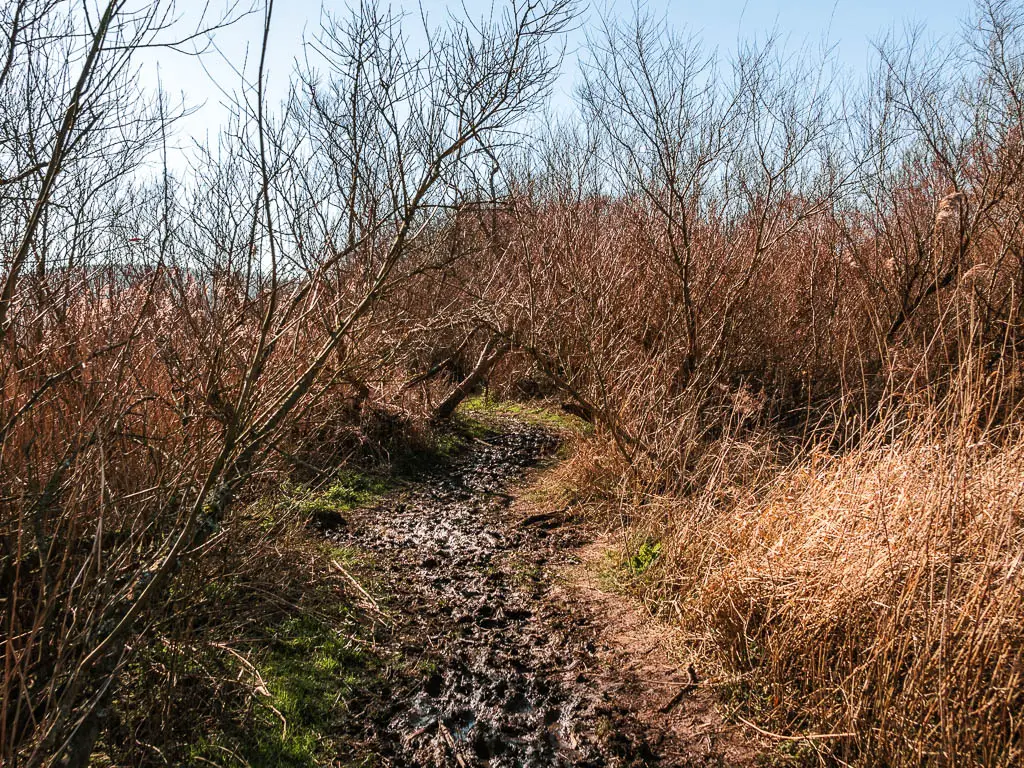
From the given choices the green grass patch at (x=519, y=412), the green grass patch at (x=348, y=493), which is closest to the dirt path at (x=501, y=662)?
the green grass patch at (x=348, y=493)

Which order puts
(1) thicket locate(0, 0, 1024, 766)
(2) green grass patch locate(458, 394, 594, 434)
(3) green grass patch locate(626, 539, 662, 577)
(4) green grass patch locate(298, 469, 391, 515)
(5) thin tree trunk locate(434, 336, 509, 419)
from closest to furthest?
(1) thicket locate(0, 0, 1024, 766)
(3) green grass patch locate(626, 539, 662, 577)
(4) green grass patch locate(298, 469, 391, 515)
(5) thin tree trunk locate(434, 336, 509, 419)
(2) green grass patch locate(458, 394, 594, 434)

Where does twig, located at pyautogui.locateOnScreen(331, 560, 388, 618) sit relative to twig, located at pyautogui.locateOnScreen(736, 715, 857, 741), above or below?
above

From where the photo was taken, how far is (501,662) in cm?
405

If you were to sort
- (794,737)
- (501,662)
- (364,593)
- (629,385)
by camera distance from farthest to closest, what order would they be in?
(629,385) → (364,593) → (501,662) → (794,737)

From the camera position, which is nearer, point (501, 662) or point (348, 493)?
point (501, 662)

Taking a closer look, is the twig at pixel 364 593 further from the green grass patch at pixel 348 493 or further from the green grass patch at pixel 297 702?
the green grass patch at pixel 348 493

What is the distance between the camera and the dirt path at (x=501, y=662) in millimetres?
3258

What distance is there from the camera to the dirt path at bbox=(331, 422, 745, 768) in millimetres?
3258

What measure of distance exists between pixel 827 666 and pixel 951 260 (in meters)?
6.27

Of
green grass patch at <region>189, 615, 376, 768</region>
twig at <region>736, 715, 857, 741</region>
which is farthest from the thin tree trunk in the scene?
twig at <region>736, 715, 857, 741</region>

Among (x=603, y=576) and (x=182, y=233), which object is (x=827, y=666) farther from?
(x=182, y=233)

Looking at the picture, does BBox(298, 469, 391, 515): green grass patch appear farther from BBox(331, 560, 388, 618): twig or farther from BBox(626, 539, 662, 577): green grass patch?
BBox(626, 539, 662, 577): green grass patch

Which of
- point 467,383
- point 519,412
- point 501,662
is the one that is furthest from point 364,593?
point 519,412

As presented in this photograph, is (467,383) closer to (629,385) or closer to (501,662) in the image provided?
(629,385)
